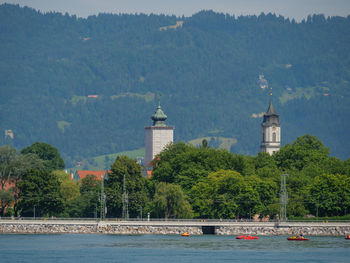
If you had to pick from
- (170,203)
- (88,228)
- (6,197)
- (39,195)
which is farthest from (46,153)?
(88,228)

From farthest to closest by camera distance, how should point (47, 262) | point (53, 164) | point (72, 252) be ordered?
point (53, 164)
point (72, 252)
point (47, 262)

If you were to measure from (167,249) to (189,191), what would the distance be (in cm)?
3671

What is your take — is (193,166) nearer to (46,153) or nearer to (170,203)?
(170,203)

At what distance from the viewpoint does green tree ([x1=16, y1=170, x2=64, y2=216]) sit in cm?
13200

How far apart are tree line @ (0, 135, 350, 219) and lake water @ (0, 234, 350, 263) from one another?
1067 cm

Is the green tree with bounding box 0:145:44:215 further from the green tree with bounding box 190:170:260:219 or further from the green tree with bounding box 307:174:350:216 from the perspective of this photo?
the green tree with bounding box 307:174:350:216

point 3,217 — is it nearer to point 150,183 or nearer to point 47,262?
point 150,183

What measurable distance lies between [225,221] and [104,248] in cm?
3066

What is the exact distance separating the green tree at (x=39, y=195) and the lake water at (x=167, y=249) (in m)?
11.5

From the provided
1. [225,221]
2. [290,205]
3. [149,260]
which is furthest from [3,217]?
[149,260]

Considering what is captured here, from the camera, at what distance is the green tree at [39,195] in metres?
132

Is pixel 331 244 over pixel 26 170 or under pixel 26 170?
under

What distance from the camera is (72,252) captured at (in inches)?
3787

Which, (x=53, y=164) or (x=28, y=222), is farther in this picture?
(x=53, y=164)
